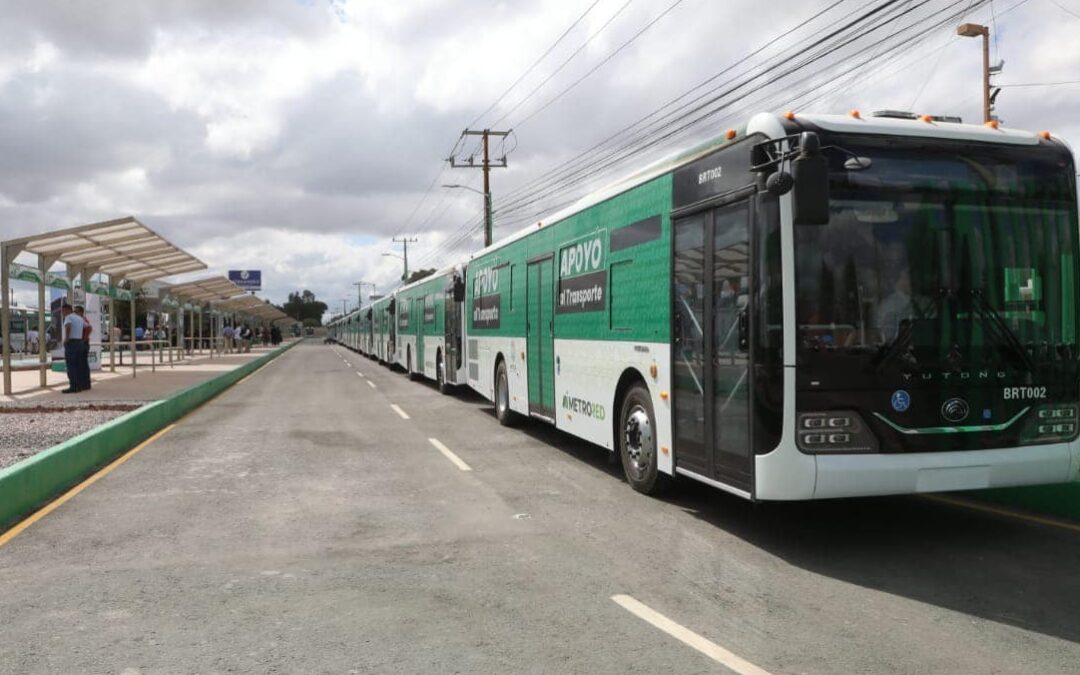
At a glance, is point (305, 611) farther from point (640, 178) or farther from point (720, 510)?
point (640, 178)

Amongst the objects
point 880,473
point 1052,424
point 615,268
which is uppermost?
point 615,268

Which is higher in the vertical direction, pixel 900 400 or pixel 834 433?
pixel 900 400

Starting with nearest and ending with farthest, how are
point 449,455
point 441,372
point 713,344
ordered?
point 713,344 < point 449,455 < point 441,372

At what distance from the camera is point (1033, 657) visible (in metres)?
4.33

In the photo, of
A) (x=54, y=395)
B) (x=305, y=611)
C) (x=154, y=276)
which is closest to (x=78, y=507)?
(x=305, y=611)

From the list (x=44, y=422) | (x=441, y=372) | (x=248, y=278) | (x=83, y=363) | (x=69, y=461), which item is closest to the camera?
(x=69, y=461)

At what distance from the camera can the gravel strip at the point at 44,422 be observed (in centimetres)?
1112

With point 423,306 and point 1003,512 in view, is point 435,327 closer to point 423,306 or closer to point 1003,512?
point 423,306

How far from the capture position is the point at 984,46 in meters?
25.0

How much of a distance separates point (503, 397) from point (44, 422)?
7.37 meters

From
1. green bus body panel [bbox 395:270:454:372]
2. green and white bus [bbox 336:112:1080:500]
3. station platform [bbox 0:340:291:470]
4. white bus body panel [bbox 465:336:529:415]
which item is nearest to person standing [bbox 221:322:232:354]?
green bus body panel [bbox 395:270:454:372]

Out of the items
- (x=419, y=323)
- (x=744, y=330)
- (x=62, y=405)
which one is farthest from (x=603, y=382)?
(x=419, y=323)

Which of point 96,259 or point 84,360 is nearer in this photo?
point 84,360

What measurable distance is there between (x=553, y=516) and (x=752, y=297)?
273 cm
